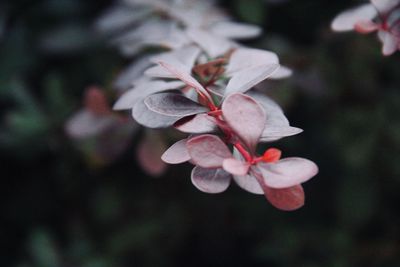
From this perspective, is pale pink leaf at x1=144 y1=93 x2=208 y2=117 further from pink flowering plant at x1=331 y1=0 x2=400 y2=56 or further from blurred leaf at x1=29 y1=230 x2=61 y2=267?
blurred leaf at x1=29 y1=230 x2=61 y2=267

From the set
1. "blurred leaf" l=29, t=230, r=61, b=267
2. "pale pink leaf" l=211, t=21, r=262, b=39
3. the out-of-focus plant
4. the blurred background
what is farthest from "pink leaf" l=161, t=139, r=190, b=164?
Result: "blurred leaf" l=29, t=230, r=61, b=267

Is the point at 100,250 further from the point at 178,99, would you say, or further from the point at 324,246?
the point at 178,99

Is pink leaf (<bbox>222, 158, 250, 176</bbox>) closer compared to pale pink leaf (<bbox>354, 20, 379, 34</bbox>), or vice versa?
pink leaf (<bbox>222, 158, 250, 176</bbox>)

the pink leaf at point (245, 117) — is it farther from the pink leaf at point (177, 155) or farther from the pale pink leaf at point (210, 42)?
the pale pink leaf at point (210, 42)

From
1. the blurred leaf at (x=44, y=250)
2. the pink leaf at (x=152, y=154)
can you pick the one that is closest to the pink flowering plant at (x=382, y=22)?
the pink leaf at (x=152, y=154)

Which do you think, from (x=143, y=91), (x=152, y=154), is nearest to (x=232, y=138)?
(x=143, y=91)

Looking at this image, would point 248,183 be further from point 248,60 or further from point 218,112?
point 248,60
